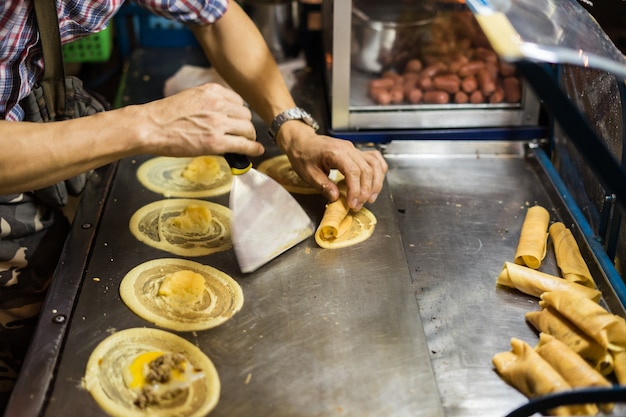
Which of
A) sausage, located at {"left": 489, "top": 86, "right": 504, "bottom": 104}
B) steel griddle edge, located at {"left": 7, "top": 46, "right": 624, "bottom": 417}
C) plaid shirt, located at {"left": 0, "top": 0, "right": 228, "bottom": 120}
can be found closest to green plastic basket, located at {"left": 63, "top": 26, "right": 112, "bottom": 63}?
steel griddle edge, located at {"left": 7, "top": 46, "right": 624, "bottom": 417}

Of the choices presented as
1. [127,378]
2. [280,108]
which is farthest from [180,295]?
[280,108]

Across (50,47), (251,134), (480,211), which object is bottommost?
(480,211)

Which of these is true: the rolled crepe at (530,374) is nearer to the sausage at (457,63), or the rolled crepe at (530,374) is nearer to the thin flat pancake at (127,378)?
the thin flat pancake at (127,378)

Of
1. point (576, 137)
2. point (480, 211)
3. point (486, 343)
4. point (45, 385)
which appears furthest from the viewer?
point (480, 211)

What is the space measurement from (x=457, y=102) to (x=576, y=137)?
48.3 inches

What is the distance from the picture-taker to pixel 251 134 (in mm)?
1553

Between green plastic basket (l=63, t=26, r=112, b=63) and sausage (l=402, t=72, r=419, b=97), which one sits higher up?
sausage (l=402, t=72, r=419, b=97)

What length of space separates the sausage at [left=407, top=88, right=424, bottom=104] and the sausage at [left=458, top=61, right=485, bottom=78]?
0.18m

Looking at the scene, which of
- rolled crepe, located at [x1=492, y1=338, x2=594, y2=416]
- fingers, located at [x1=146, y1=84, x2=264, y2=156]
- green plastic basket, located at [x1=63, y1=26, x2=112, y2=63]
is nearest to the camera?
rolled crepe, located at [x1=492, y1=338, x2=594, y2=416]

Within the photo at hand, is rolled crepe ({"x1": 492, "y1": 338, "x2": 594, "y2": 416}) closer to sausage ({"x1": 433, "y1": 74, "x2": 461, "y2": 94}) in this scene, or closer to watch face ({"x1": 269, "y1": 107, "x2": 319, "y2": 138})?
watch face ({"x1": 269, "y1": 107, "x2": 319, "y2": 138})

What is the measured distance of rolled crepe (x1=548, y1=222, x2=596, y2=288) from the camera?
5.26 feet

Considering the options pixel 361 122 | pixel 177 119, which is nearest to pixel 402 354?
pixel 177 119

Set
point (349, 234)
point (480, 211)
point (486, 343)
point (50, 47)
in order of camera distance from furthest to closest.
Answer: point (480, 211), point (349, 234), point (50, 47), point (486, 343)

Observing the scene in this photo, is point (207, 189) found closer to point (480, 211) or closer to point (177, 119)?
point (177, 119)
